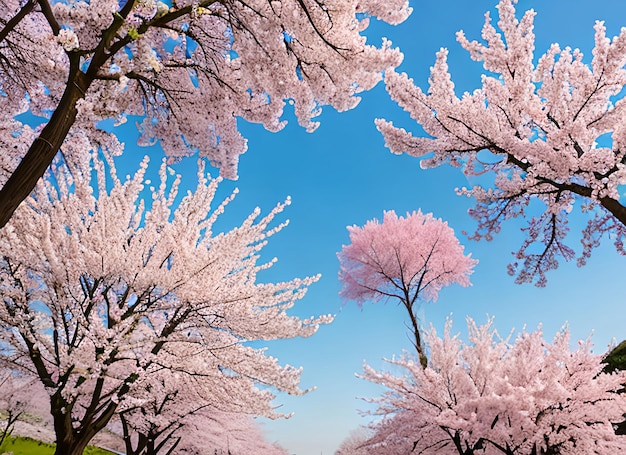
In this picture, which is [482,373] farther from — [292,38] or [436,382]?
[292,38]

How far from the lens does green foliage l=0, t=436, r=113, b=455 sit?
1401 cm

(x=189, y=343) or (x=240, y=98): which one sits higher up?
(x=240, y=98)

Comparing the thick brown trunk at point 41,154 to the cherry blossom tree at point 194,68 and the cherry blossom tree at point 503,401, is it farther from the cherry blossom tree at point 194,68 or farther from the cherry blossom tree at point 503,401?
the cherry blossom tree at point 503,401

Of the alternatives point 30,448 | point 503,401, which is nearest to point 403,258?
point 503,401

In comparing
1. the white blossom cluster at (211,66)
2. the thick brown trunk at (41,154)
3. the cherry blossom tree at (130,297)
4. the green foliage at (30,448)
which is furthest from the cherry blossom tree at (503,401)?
the green foliage at (30,448)

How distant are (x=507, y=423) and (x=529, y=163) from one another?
4.59 m

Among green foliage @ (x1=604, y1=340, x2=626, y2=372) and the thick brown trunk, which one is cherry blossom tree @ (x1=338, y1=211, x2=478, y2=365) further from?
the thick brown trunk

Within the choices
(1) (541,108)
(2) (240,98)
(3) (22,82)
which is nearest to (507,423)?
(1) (541,108)

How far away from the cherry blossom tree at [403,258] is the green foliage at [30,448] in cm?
1146

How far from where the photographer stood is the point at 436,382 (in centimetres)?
720

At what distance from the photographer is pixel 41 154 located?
4309 mm

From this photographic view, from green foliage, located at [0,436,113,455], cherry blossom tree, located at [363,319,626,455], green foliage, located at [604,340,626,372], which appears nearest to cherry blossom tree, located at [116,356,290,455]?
green foliage, located at [0,436,113,455]

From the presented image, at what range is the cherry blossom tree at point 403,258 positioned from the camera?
12984 mm

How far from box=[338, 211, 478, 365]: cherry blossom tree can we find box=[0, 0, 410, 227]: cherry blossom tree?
6700 mm
